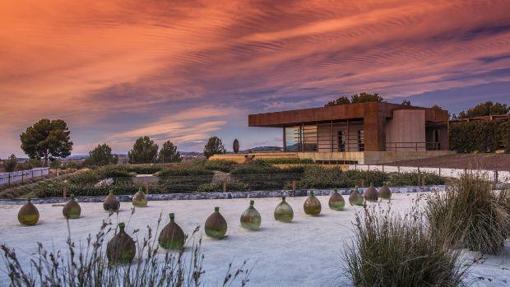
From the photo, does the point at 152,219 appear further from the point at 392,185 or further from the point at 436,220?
the point at 392,185

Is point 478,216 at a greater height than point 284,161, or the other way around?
point 284,161

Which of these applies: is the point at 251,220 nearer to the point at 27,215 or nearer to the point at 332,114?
the point at 27,215

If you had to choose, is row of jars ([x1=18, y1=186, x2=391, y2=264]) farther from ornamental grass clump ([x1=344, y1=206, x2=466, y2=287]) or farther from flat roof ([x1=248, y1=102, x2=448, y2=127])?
flat roof ([x1=248, y1=102, x2=448, y2=127])

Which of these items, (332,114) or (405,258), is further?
(332,114)

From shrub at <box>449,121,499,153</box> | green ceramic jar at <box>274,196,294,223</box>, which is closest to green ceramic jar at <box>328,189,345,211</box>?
green ceramic jar at <box>274,196,294,223</box>

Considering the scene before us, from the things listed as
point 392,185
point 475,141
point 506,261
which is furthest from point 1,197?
point 475,141

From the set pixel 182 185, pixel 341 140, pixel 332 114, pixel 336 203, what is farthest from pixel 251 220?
pixel 341 140

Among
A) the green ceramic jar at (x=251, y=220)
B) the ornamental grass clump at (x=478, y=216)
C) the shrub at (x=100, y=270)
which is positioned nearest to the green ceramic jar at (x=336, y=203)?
the green ceramic jar at (x=251, y=220)

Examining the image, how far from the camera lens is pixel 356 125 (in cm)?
3120

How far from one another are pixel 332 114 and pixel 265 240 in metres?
22.7

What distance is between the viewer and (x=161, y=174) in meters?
17.9

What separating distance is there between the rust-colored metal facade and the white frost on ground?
1623 cm

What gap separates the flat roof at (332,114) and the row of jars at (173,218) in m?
16.6

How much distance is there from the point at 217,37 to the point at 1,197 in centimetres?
836
